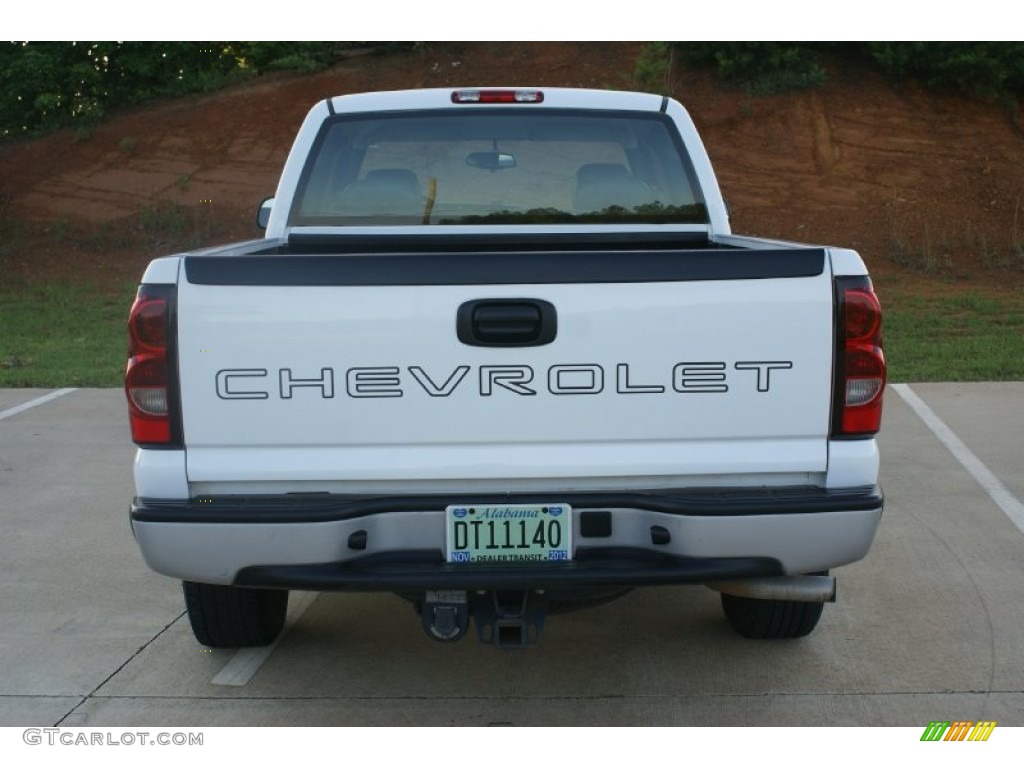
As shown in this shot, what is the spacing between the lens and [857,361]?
12.3 feet

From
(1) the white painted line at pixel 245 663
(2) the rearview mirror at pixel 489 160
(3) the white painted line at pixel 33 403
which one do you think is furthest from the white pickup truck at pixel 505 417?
(3) the white painted line at pixel 33 403

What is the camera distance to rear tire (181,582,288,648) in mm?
4602

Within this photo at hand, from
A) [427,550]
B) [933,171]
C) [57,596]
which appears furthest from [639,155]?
[933,171]

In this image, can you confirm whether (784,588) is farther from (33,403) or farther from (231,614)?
(33,403)

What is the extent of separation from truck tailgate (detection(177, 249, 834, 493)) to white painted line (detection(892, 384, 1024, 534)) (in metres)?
3.26

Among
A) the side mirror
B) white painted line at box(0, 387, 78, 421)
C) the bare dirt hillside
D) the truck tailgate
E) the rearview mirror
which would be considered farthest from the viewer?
the bare dirt hillside

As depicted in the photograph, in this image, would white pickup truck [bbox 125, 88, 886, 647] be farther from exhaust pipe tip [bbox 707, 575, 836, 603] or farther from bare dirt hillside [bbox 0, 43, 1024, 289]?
bare dirt hillside [bbox 0, 43, 1024, 289]

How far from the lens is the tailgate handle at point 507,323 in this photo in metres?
3.71

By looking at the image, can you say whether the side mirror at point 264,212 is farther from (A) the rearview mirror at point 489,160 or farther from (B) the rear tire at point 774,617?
(B) the rear tire at point 774,617

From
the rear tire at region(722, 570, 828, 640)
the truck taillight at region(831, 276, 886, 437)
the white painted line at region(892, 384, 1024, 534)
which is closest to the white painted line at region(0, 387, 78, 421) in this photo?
the rear tire at region(722, 570, 828, 640)

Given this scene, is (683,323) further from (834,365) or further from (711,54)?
(711,54)

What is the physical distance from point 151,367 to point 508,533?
3.69ft

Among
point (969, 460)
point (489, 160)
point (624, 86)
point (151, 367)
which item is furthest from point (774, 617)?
point (624, 86)

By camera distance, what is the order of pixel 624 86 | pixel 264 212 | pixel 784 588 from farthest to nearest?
pixel 624 86, pixel 264 212, pixel 784 588
